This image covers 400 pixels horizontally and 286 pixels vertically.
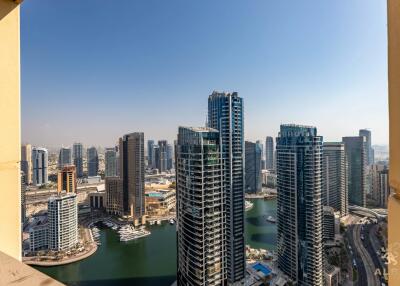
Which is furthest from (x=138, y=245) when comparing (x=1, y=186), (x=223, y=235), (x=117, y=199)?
(x=1, y=186)

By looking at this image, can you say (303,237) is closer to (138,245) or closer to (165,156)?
(138,245)

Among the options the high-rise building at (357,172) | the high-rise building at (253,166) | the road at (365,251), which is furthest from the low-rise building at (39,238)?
the high-rise building at (357,172)

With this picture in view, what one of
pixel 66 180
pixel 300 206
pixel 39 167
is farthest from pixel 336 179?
pixel 39 167

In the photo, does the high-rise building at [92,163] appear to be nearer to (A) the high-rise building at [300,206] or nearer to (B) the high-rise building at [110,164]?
(B) the high-rise building at [110,164]

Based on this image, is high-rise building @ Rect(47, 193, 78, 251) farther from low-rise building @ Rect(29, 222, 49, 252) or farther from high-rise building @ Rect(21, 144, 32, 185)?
high-rise building @ Rect(21, 144, 32, 185)

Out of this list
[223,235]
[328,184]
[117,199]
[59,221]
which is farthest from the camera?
[117,199]
